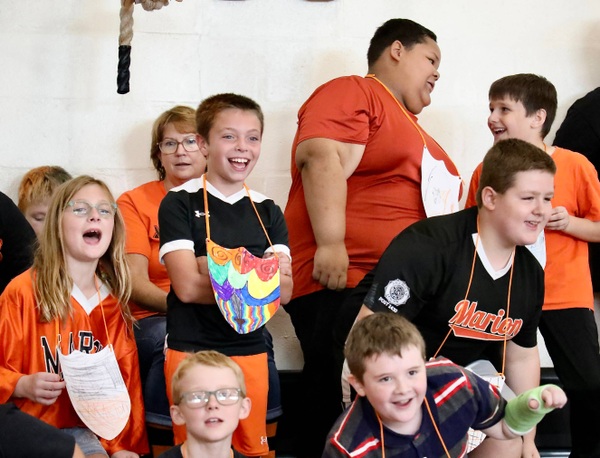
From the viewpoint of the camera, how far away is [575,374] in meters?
2.69

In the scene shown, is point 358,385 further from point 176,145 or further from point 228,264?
point 176,145

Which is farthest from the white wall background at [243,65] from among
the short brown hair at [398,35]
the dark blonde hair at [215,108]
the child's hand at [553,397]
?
the child's hand at [553,397]

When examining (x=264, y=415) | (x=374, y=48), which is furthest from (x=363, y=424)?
(x=374, y=48)

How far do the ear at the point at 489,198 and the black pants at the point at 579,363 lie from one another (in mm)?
533

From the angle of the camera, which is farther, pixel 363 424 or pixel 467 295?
→ pixel 467 295

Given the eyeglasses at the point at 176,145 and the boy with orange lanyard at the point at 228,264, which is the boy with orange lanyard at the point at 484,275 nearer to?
the boy with orange lanyard at the point at 228,264

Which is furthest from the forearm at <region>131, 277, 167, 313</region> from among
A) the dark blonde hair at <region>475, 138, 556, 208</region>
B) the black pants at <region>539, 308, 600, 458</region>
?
the black pants at <region>539, 308, 600, 458</region>

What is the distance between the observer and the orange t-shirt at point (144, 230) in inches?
113

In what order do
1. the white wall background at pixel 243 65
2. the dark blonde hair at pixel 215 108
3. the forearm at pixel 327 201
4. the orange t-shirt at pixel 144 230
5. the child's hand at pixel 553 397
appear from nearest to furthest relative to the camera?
the child's hand at pixel 553 397 → the dark blonde hair at pixel 215 108 → the forearm at pixel 327 201 → the orange t-shirt at pixel 144 230 → the white wall background at pixel 243 65

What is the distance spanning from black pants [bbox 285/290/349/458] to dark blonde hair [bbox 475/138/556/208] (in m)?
0.55

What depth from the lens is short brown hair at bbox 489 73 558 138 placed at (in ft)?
9.55

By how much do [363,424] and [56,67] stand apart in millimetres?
1784

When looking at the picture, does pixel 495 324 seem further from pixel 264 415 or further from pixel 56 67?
pixel 56 67

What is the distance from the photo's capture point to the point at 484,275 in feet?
7.63
